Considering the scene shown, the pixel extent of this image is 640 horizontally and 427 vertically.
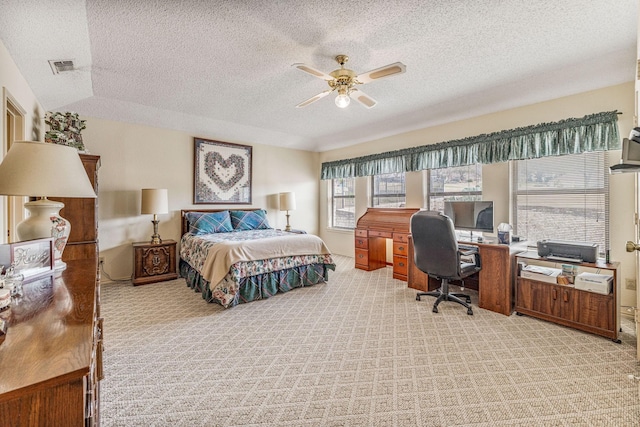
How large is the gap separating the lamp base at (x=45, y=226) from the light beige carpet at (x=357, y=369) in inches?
38.1

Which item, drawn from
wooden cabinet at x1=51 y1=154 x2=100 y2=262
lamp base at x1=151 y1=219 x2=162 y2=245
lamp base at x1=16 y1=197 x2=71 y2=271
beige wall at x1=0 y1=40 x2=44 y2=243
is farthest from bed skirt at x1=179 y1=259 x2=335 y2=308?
beige wall at x1=0 y1=40 x2=44 y2=243

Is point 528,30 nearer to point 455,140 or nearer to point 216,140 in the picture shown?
point 455,140

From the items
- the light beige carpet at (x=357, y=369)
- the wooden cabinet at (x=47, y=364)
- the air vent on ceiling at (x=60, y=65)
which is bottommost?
the light beige carpet at (x=357, y=369)

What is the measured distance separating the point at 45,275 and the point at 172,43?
2017mm

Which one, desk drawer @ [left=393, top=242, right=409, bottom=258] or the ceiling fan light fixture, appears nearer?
the ceiling fan light fixture

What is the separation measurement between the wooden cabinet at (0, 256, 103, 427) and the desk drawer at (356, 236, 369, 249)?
4.18 metres

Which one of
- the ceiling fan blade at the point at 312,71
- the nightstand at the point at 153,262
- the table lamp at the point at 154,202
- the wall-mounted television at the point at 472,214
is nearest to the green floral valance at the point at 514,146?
the wall-mounted television at the point at 472,214

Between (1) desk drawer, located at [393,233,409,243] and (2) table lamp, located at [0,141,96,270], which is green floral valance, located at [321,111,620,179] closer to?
(1) desk drawer, located at [393,233,409,243]

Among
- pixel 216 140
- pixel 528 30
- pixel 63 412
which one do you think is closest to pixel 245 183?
pixel 216 140

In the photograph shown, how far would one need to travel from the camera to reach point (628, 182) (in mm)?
2867

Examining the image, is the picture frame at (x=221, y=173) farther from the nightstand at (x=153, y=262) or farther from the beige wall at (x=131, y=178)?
the nightstand at (x=153, y=262)

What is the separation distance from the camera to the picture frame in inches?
199

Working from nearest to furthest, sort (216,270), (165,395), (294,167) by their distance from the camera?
(165,395) → (216,270) → (294,167)

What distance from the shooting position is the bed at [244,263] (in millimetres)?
3254
